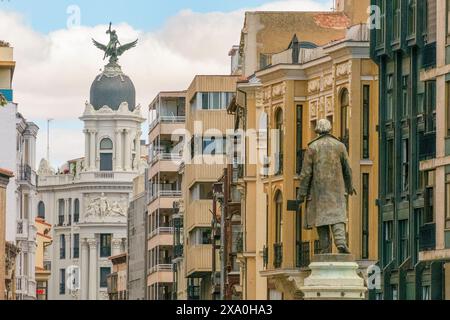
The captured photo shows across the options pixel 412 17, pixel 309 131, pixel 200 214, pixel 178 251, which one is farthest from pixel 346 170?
pixel 178 251

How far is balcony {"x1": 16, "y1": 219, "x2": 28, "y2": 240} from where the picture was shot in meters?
178

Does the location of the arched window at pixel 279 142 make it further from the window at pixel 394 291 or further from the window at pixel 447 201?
the window at pixel 447 201

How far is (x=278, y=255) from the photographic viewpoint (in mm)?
112438

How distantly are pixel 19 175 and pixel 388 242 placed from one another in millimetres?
81454

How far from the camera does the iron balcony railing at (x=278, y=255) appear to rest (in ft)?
367

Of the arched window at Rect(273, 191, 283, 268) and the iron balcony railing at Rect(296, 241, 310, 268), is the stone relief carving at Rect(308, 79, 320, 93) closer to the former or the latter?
the arched window at Rect(273, 191, 283, 268)

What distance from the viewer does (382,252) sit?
97688 mm

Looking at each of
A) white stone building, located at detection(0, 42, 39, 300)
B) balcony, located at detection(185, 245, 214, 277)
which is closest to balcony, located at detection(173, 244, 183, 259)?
white stone building, located at detection(0, 42, 39, 300)

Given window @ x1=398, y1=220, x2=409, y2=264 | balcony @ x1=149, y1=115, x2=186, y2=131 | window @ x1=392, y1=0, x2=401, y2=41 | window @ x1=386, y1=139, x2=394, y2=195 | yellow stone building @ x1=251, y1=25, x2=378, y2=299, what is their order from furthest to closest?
1. balcony @ x1=149, y1=115, x2=186, y2=131
2. yellow stone building @ x1=251, y1=25, x2=378, y2=299
3. window @ x1=386, y1=139, x2=394, y2=195
4. window @ x1=392, y1=0, x2=401, y2=41
5. window @ x1=398, y1=220, x2=409, y2=264

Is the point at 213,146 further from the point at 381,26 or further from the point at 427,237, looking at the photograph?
the point at 427,237

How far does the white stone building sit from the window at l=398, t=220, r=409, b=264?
5634 cm

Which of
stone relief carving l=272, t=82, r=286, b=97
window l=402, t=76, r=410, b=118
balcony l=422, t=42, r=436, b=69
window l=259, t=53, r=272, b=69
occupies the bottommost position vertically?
window l=402, t=76, r=410, b=118

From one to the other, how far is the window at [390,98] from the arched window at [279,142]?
554 inches
